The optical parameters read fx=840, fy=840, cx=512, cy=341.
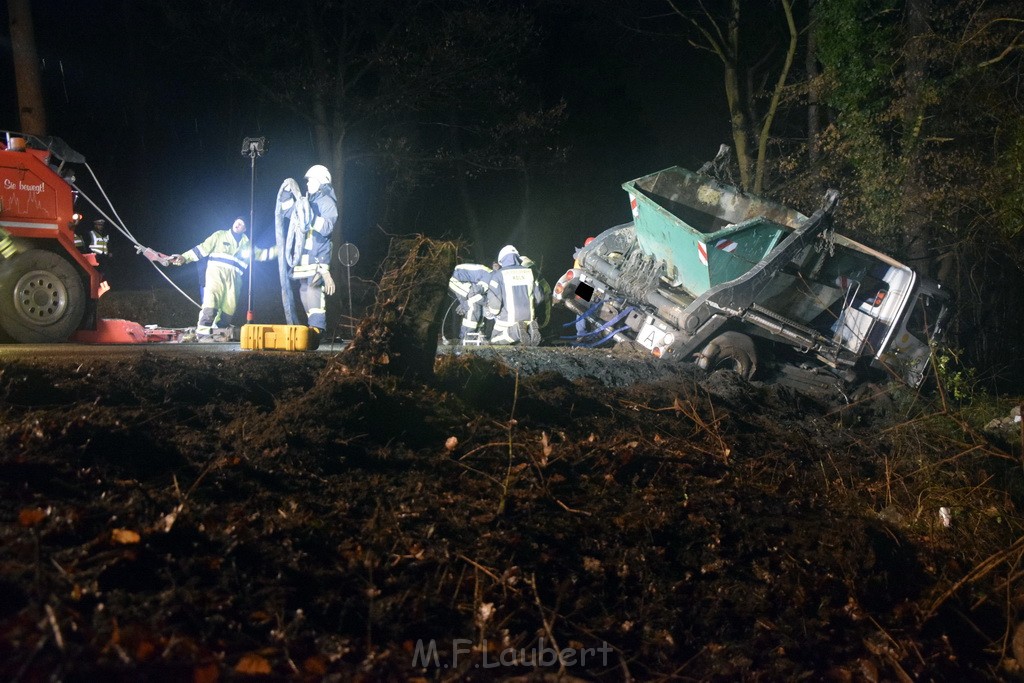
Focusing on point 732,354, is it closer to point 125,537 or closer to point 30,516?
point 125,537

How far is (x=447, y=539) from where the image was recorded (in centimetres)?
448

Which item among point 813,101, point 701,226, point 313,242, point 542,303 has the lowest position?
point 542,303

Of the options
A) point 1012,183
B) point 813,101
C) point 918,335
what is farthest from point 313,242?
point 813,101

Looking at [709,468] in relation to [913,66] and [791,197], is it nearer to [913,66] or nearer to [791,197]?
[913,66]

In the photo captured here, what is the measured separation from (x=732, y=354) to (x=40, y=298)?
24.0 ft

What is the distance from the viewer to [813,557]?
197 inches

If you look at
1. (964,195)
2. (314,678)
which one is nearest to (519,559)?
(314,678)

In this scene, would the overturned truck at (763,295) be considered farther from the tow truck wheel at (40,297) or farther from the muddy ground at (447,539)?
the tow truck wheel at (40,297)

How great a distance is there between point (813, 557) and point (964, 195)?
8.54m

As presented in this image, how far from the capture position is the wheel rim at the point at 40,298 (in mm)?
7828

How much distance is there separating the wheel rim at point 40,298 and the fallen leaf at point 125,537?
16.8 ft

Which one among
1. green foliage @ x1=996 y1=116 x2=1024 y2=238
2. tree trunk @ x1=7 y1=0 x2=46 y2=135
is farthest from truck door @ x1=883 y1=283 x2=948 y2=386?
tree trunk @ x1=7 y1=0 x2=46 y2=135

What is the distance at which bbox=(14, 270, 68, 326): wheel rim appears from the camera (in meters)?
7.83

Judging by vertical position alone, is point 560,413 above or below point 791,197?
below
